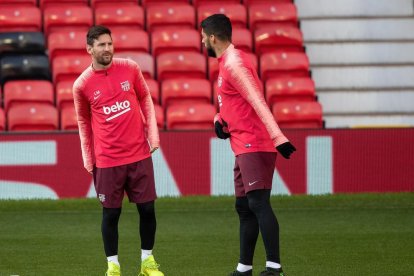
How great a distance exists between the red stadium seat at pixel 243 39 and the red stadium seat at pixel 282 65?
0.95 feet

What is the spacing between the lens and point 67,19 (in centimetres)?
1349

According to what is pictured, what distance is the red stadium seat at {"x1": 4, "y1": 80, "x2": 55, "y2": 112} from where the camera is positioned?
12.2 m

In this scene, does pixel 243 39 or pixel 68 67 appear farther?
pixel 243 39

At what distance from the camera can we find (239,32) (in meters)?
13.4

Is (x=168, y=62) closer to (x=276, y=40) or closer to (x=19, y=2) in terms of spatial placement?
(x=276, y=40)

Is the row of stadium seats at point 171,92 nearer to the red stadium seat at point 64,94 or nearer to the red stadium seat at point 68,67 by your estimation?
the red stadium seat at point 64,94

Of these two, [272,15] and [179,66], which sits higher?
[272,15]

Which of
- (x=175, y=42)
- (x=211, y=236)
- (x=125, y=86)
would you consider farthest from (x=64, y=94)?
(x=125, y=86)

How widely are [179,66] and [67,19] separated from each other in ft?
5.45

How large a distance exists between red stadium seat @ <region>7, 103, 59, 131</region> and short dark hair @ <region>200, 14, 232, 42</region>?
5441 millimetres

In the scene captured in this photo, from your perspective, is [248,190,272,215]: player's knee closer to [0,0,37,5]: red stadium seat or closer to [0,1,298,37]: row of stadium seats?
[0,1,298,37]: row of stadium seats

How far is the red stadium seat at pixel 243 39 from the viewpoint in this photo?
13246 mm

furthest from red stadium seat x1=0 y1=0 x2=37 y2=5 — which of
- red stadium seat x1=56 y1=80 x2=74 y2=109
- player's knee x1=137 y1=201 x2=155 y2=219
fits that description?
player's knee x1=137 y1=201 x2=155 y2=219

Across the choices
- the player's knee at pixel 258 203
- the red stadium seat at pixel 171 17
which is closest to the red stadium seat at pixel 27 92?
the red stadium seat at pixel 171 17
